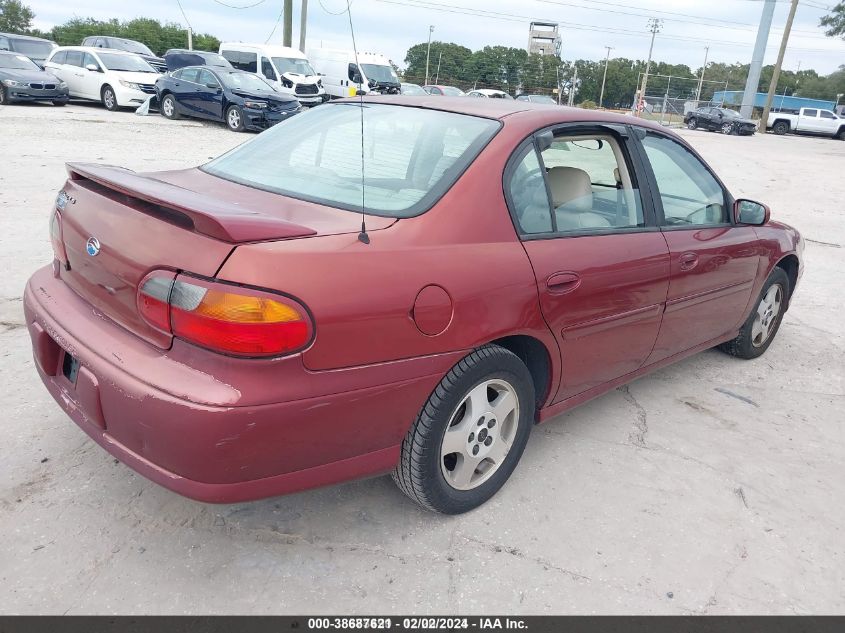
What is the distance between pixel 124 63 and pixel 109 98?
1.25m

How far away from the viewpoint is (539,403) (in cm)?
293

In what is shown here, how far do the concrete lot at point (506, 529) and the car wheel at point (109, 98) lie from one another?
653 inches

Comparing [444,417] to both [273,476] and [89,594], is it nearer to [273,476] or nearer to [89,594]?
[273,476]

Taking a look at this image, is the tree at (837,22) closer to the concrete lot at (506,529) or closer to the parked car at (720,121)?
the parked car at (720,121)

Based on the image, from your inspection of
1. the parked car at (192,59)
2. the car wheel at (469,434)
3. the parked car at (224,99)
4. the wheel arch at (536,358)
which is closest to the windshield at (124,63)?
the parked car at (224,99)

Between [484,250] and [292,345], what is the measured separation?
82 centimetres

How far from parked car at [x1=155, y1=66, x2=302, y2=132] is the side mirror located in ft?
42.5

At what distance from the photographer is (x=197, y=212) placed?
6.49ft

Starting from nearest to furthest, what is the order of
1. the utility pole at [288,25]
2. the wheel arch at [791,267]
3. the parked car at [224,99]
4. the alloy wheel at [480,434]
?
the alloy wheel at [480,434], the wheel arch at [791,267], the parked car at [224,99], the utility pole at [288,25]

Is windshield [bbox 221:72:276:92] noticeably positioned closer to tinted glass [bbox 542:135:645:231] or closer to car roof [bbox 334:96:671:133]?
car roof [bbox 334:96:671:133]

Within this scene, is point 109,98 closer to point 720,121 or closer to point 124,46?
point 124,46

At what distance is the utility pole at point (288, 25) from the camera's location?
2486 centimetres

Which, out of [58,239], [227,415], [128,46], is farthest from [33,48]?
[227,415]

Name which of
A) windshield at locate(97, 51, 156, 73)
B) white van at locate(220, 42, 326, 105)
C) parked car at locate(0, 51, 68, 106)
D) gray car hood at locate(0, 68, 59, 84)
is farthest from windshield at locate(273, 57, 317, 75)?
gray car hood at locate(0, 68, 59, 84)
